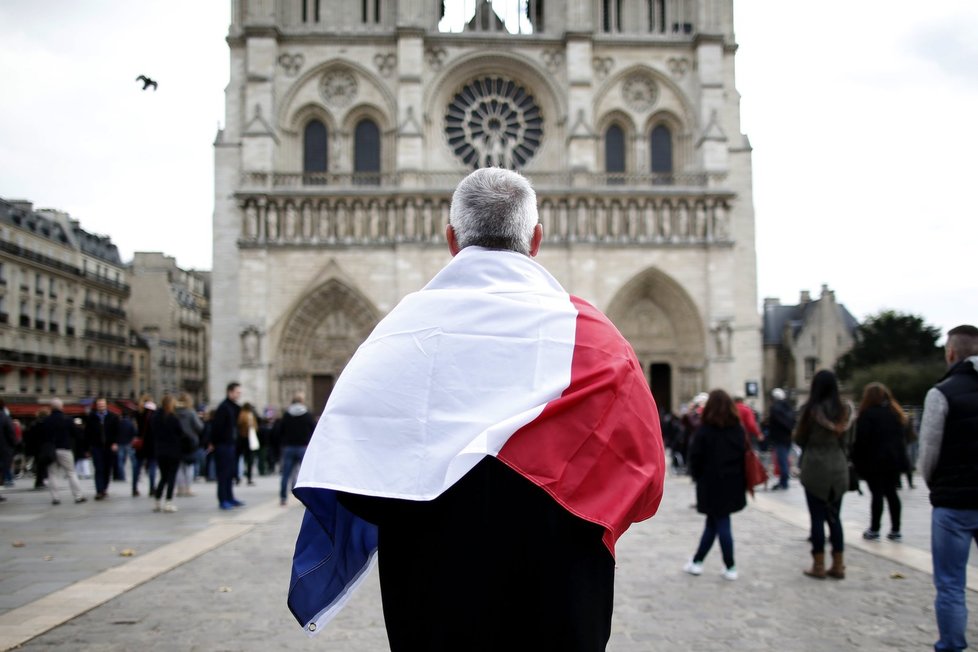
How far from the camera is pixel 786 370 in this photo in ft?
134

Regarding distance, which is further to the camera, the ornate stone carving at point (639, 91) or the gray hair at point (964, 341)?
the ornate stone carving at point (639, 91)

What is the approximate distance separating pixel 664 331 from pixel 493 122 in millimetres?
8419

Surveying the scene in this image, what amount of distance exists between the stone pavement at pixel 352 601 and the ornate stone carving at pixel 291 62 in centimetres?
1998

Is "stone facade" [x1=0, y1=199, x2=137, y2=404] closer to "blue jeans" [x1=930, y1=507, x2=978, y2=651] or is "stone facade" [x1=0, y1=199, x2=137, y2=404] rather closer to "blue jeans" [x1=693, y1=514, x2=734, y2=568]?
"blue jeans" [x1=693, y1=514, x2=734, y2=568]

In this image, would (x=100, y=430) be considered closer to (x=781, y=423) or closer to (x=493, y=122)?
(x=781, y=423)

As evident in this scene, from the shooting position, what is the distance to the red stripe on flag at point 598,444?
1.74m

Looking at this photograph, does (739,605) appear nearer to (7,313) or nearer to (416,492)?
(416,492)

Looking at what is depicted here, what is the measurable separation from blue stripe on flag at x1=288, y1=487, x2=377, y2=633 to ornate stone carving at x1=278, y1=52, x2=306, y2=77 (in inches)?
1059

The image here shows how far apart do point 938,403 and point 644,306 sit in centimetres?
2363

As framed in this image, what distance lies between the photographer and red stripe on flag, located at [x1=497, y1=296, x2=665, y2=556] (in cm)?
174

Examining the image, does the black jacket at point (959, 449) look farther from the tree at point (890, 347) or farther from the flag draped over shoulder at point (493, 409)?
the tree at point (890, 347)

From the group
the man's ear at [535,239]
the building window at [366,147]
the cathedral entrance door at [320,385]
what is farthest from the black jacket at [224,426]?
the building window at [366,147]

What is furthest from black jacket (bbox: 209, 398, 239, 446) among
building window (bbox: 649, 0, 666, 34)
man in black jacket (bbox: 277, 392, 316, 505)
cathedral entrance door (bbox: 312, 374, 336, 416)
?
building window (bbox: 649, 0, 666, 34)

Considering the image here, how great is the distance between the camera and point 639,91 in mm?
28203
